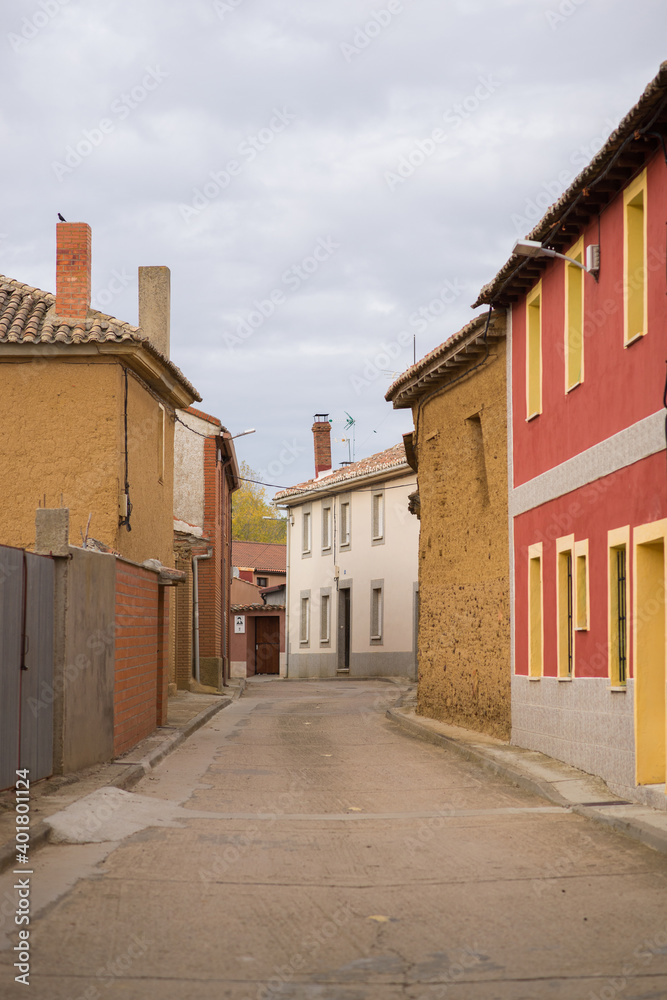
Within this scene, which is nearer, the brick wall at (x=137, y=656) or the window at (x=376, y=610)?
the brick wall at (x=137, y=656)

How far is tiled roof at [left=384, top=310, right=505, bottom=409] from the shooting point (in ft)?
57.1

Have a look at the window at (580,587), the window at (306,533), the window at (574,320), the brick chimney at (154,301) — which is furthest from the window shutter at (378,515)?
the window at (580,587)

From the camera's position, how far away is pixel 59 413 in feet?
60.8

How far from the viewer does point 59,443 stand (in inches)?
728

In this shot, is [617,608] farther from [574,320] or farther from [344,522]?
[344,522]

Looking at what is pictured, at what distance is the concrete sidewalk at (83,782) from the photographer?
8.43 meters

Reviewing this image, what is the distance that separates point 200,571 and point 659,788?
23330mm

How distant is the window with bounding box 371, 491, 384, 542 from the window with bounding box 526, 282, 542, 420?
25.5 m

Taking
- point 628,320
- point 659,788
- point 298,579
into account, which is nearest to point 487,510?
point 628,320

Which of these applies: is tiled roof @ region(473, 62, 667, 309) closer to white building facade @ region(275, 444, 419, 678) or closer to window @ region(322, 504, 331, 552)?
white building facade @ region(275, 444, 419, 678)

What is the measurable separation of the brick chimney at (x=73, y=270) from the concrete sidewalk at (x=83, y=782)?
23.4ft

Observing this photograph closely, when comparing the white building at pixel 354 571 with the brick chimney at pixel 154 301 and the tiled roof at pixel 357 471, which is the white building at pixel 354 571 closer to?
the tiled roof at pixel 357 471

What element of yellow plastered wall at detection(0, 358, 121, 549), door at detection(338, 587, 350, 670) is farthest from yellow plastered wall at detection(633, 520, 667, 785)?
door at detection(338, 587, 350, 670)

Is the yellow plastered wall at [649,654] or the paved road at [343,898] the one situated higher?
the yellow plastered wall at [649,654]
